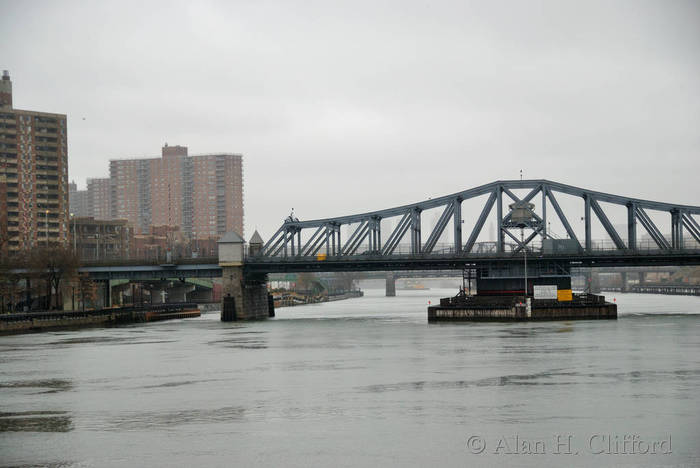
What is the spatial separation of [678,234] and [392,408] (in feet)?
392

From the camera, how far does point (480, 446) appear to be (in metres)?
37.4

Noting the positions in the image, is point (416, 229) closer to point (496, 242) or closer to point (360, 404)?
point (496, 242)

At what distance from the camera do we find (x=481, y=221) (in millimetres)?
151500

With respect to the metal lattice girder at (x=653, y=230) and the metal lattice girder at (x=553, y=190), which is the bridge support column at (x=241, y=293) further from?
the metal lattice girder at (x=653, y=230)

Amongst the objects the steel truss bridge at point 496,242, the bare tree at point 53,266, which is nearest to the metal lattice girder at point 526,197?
the steel truss bridge at point 496,242

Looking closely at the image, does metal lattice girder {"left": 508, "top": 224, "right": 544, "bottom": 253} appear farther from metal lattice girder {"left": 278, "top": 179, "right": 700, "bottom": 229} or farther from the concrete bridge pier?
the concrete bridge pier

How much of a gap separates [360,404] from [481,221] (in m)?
105

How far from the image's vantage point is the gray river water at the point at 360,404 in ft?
120

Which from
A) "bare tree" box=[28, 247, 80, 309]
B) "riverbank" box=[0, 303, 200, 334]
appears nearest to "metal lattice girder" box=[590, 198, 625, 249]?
"riverbank" box=[0, 303, 200, 334]

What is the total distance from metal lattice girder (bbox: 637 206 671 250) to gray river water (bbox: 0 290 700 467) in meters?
57.0

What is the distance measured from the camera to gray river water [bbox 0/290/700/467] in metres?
36.6

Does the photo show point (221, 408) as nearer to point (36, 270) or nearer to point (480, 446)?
point (480, 446)

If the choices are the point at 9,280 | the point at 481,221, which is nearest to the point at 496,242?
the point at 481,221

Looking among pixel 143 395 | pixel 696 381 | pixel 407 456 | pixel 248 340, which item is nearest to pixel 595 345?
pixel 696 381
